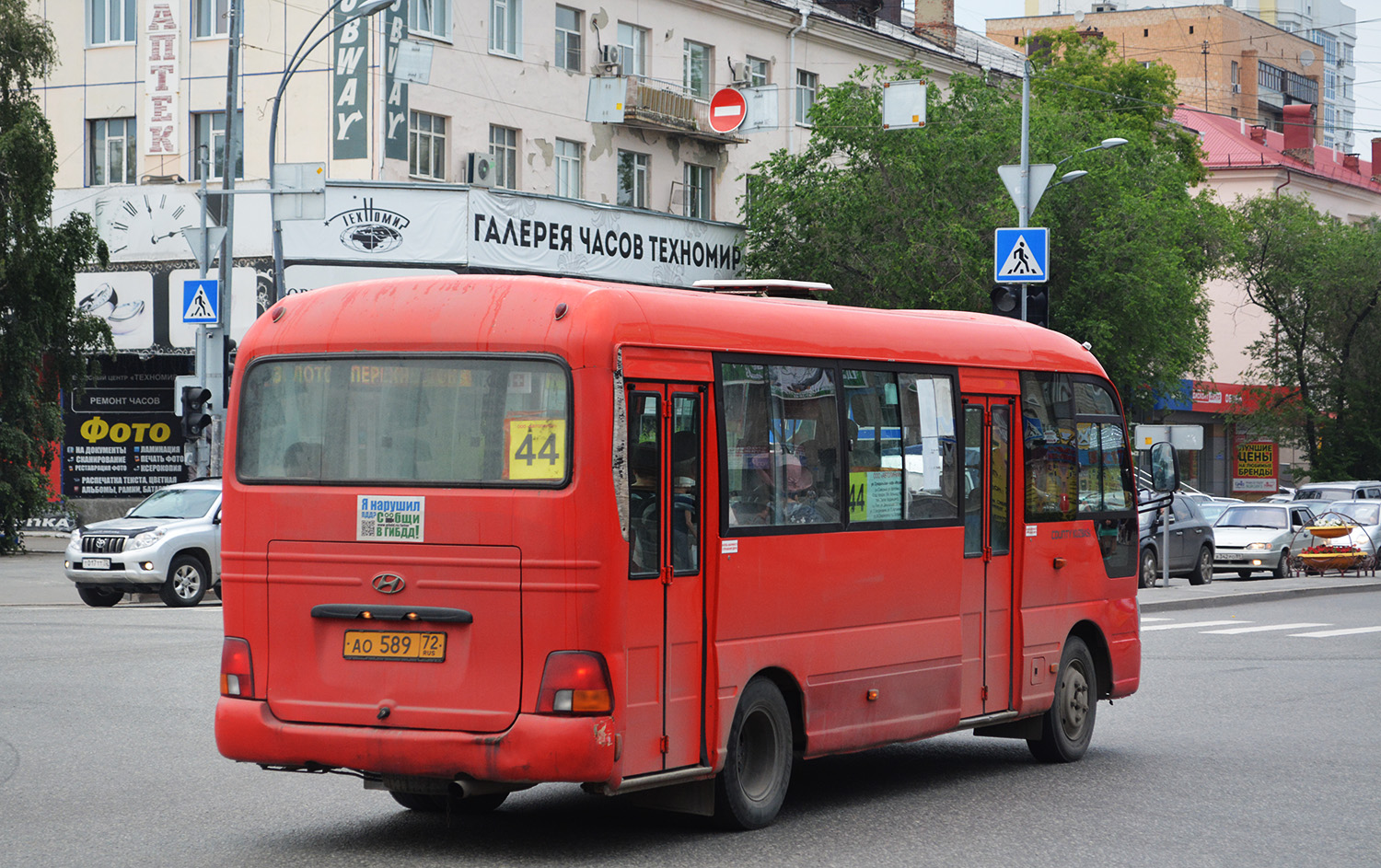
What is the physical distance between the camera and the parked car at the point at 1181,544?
30.0m

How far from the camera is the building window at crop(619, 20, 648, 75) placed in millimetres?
41906

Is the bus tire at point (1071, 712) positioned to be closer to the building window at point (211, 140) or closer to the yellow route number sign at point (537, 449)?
the yellow route number sign at point (537, 449)

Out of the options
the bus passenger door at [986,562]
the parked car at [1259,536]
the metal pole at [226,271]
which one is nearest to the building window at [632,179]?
the metal pole at [226,271]

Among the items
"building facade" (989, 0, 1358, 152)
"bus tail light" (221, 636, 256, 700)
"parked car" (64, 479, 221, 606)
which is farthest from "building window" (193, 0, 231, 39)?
"building facade" (989, 0, 1358, 152)

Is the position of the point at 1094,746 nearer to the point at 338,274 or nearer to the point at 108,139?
the point at 338,274

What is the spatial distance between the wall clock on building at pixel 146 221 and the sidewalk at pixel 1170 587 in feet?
21.8

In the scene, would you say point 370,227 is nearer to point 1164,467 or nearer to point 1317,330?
point 1164,467

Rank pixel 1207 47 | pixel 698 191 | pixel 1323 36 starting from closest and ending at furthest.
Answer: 1. pixel 698 191
2. pixel 1207 47
3. pixel 1323 36

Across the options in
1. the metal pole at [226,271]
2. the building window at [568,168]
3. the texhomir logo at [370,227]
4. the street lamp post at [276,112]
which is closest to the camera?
the metal pole at [226,271]

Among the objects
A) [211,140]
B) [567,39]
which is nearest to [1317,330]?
[567,39]

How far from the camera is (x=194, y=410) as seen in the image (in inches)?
1086

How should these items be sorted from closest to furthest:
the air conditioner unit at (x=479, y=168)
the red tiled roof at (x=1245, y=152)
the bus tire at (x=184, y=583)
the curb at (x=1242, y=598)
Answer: the bus tire at (x=184, y=583) → the curb at (x=1242, y=598) → the air conditioner unit at (x=479, y=168) → the red tiled roof at (x=1245, y=152)

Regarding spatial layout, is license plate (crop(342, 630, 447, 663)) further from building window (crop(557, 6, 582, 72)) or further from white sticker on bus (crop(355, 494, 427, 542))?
building window (crop(557, 6, 582, 72))

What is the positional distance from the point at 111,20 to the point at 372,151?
26.0 feet
